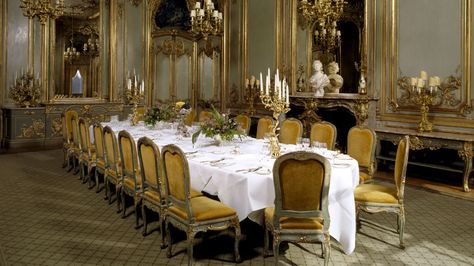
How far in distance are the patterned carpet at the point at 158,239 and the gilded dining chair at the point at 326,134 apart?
2.83 ft

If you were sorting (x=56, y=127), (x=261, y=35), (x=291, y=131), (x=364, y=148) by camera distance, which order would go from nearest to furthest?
(x=364, y=148) < (x=291, y=131) < (x=261, y=35) < (x=56, y=127)

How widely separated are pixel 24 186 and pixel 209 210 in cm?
347

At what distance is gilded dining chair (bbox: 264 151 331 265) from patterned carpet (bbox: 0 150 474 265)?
0.40 metres

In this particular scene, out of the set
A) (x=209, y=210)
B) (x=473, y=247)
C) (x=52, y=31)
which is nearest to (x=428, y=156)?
(x=473, y=247)

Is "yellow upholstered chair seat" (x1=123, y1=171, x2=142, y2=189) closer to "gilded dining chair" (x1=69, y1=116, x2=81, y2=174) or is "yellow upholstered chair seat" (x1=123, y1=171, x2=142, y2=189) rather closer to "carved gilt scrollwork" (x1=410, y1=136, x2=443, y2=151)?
"gilded dining chair" (x1=69, y1=116, x2=81, y2=174)

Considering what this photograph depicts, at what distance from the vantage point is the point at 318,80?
728cm

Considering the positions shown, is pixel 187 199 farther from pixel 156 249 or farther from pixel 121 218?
pixel 121 218

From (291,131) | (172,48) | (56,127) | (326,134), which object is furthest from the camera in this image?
(172,48)

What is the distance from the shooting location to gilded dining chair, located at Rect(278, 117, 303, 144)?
5.04 metres

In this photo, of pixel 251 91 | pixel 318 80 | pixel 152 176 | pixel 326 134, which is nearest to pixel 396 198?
pixel 326 134

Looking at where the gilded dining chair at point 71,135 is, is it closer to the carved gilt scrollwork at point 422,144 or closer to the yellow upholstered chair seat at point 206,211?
the yellow upholstered chair seat at point 206,211

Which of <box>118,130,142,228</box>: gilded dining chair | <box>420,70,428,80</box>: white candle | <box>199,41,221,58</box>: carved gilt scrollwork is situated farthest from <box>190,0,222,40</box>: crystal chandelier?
<box>118,130,142,228</box>: gilded dining chair

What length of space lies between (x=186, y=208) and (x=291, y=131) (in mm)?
2562

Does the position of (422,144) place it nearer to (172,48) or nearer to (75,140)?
(75,140)
